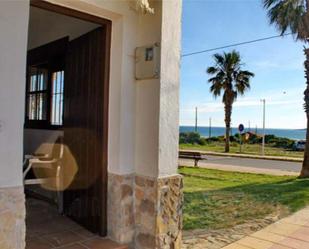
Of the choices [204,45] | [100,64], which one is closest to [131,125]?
[100,64]

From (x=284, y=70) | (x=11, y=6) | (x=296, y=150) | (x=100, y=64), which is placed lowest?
(x=296, y=150)

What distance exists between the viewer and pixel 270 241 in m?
4.06

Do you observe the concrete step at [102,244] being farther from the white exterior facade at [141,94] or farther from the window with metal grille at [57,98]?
the window with metal grille at [57,98]

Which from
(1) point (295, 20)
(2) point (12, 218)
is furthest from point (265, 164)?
(2) point (12, 218)

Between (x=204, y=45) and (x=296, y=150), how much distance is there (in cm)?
1857

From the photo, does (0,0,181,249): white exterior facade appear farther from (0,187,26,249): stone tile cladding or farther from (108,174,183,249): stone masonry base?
(0,187,26,249): stone tile cladding

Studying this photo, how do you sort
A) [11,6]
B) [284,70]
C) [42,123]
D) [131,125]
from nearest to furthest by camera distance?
[11,6]
[131,125]
[42,123]
[284,70]

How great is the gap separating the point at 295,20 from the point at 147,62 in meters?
9.67

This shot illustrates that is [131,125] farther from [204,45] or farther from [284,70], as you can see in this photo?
[284,70]

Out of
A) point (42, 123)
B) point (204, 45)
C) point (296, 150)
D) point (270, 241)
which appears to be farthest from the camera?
point (296, 150)

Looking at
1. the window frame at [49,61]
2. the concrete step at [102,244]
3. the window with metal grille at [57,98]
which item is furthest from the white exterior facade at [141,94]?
the window with metal grille at [57,98]

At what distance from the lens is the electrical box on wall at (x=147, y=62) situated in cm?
337

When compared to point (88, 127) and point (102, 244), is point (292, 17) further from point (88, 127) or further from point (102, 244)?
point (102, 244)

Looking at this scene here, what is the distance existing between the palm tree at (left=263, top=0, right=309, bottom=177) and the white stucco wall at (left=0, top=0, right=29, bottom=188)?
33.5ft
